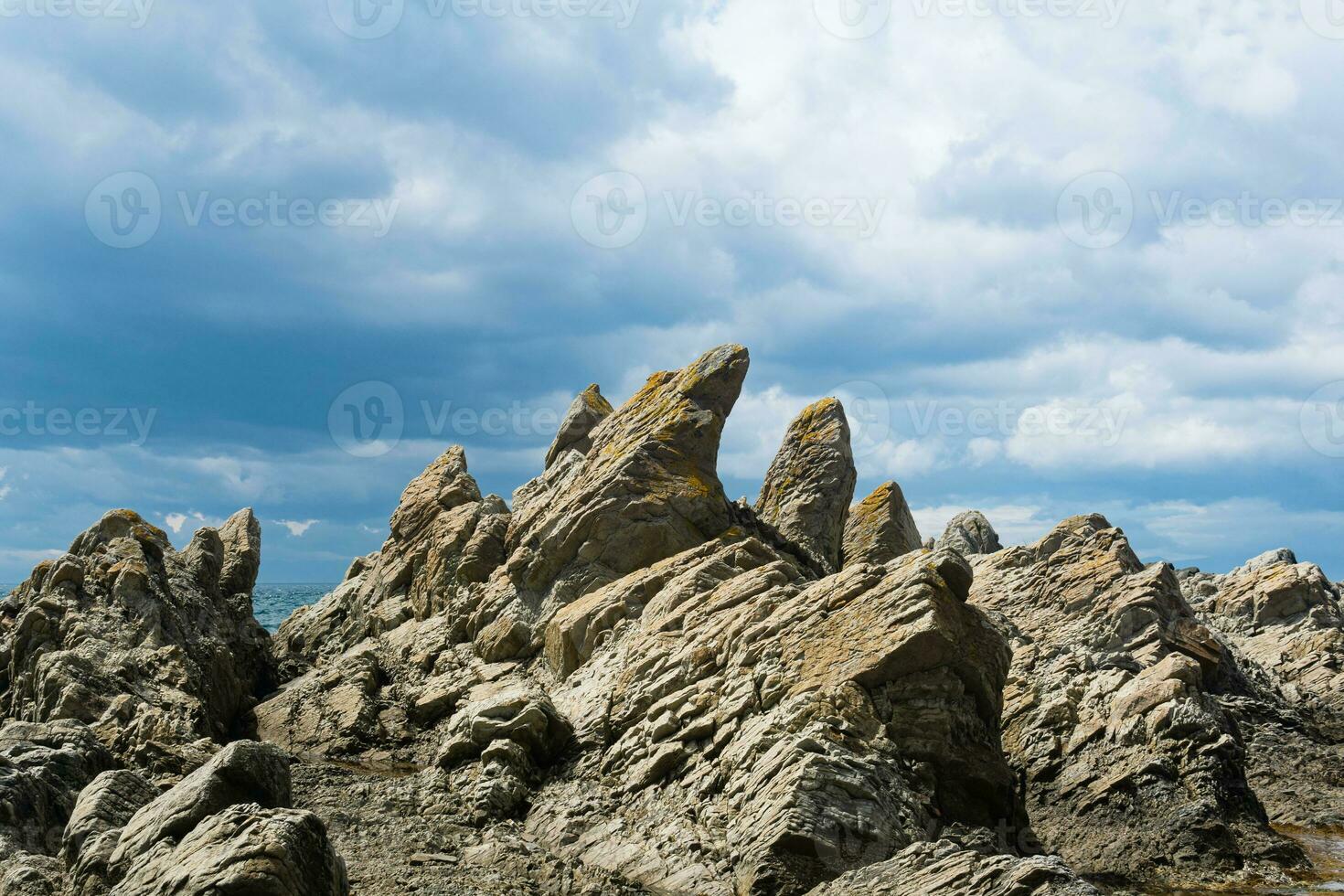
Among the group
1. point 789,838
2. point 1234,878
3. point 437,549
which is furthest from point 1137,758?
point 437,549

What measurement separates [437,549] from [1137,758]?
2811cm

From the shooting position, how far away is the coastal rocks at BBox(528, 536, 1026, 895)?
2128cm

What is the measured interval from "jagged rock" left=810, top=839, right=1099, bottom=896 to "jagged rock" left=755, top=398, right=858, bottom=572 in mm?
29876

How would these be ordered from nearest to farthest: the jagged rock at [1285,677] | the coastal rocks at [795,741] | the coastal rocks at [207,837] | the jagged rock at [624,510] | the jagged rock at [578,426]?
the coastal rocks at [207,837]
the coastal rocks at [795,741]
the jagged rock at [1285,677]
the jagged rock at [624,510]
the jagged rock at [578,426]

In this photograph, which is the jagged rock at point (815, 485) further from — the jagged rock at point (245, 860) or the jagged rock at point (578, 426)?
the jagged rock at point (245, 860)

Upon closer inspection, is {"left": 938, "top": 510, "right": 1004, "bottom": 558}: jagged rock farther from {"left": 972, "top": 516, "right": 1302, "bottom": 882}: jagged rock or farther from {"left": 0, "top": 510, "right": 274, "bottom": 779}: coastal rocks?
{"left": 0, "top": 510, "right": 274, "bottom": 779}: coastal rocks

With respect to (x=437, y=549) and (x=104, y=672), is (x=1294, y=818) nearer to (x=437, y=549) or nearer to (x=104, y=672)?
(x=437, y=549)

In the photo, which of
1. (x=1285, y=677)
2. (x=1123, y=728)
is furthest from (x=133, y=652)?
(x=1285, y=677)

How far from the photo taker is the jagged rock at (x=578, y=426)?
1911 inches

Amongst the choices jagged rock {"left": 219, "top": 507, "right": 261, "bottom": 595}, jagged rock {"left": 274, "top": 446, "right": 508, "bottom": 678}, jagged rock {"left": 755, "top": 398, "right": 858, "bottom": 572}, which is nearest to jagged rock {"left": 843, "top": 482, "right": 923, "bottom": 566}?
jagged rock {"left": 755, "top": 398, "right": 858, "bottom": 572}

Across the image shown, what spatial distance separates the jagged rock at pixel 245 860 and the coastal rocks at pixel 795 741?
7174 millimetres

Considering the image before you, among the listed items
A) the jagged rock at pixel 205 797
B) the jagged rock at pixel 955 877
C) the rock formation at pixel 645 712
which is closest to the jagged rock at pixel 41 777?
the rock formation at pixel 645 712

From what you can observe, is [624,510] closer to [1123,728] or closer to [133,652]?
[133,652]

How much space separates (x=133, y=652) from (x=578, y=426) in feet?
67.4
